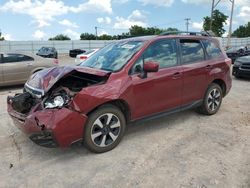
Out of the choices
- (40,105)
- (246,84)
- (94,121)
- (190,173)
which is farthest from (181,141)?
(246,84)

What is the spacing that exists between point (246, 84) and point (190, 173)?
792cm

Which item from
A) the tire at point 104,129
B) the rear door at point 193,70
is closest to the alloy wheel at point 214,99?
the rear door at point 193,70

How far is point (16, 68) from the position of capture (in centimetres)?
954

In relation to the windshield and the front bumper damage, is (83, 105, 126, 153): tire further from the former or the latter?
the windshield

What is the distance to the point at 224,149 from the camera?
4.40m

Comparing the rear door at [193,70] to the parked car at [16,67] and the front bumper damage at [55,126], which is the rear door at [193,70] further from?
the parked car at [16,67]

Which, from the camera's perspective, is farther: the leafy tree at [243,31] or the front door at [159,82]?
the leafy tree at [243,31]

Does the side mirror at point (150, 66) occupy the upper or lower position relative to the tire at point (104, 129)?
upper

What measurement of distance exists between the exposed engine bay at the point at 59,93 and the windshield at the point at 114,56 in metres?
0.38

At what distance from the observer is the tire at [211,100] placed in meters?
5.90

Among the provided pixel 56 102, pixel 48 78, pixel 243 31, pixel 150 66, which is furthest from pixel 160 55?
pixel 243 31

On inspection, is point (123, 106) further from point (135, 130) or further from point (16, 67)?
point (16, 67)

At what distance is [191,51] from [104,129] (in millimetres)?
2455

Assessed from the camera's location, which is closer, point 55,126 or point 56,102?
point 55,126
